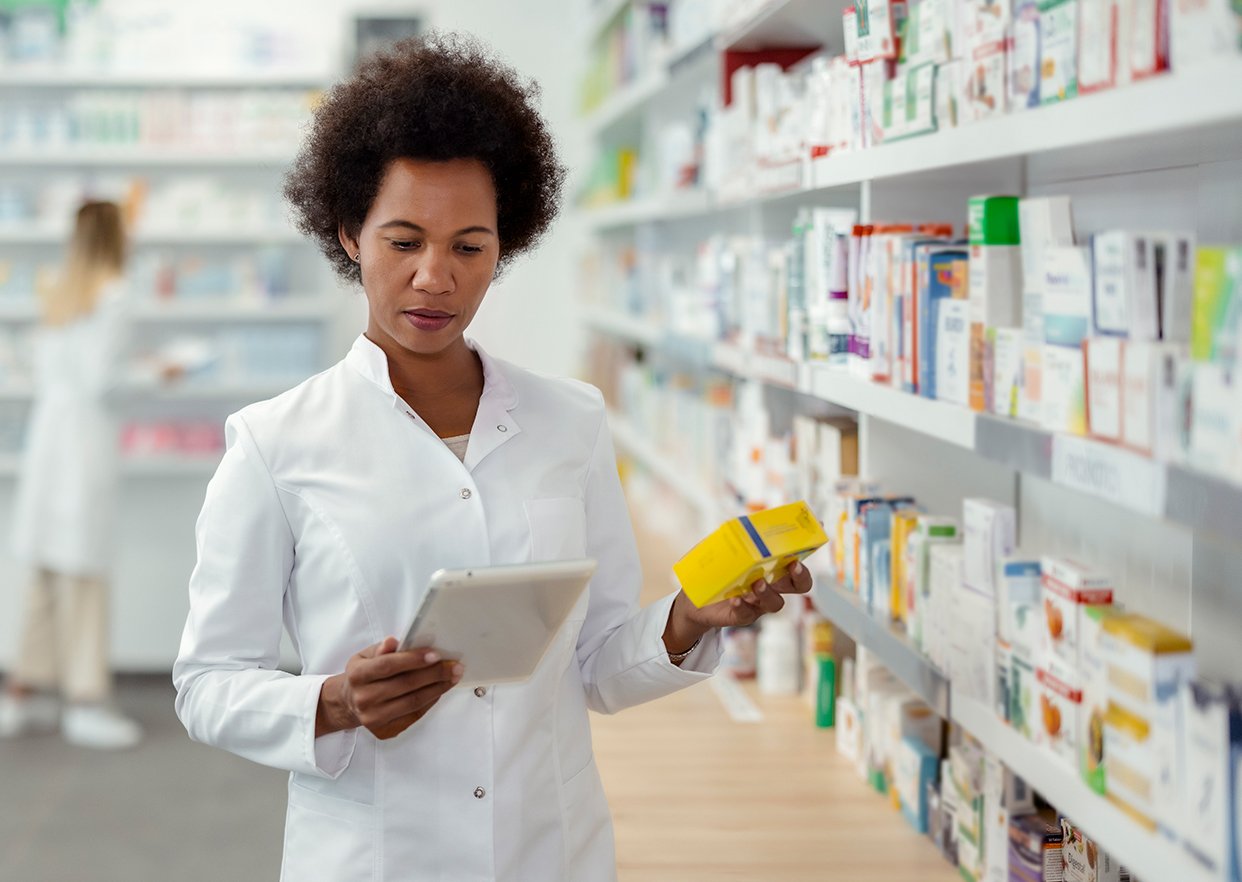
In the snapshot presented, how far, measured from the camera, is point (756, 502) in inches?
129

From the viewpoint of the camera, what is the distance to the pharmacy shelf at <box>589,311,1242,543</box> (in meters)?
1.17

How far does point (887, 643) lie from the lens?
2.14 meters

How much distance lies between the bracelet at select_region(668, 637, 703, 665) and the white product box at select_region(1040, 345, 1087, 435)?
51 centimetres

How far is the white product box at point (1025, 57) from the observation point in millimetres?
1629

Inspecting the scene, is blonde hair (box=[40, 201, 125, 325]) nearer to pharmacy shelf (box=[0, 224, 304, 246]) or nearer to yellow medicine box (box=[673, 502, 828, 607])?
pharmacy shelf (box=[0, 224, 304, 246])

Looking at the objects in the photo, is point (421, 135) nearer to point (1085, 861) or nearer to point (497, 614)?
point (497, 614)

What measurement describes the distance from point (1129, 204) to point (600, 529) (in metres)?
0.93

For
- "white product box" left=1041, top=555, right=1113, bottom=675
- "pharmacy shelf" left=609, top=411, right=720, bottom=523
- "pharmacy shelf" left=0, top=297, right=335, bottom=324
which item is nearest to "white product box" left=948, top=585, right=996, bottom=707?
"white product box" left=1041, top=555, right=1113, bottom=675

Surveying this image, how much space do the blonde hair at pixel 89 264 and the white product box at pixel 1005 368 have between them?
4.73 meters

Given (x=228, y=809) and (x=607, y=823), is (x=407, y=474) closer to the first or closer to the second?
(x=607, y=823)

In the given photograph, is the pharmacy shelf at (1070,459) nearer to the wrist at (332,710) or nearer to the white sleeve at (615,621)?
the white sleeve at (615,621)

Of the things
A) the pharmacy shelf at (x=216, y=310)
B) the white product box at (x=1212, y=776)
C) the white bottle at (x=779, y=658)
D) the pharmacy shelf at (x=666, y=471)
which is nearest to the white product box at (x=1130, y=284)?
the white product box at (x=1212, y=776)

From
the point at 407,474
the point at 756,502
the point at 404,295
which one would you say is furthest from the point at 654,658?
the point at 756,502

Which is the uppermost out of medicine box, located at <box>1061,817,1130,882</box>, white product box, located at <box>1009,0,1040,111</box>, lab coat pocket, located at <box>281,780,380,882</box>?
white product box, located at <box>1009,0,1040,111</box>
